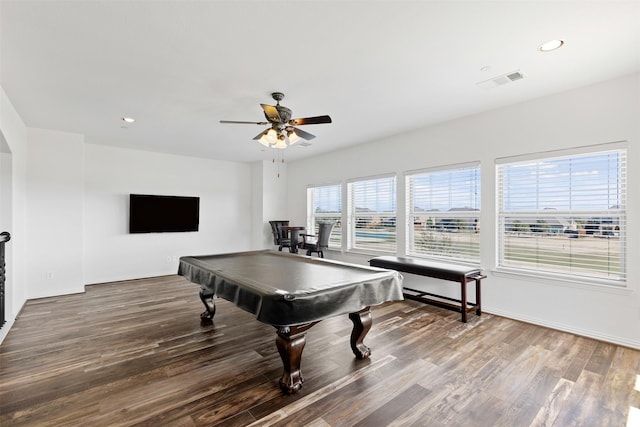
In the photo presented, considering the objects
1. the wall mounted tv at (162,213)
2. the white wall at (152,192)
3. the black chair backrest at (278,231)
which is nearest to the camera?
the white wall at (152,192)

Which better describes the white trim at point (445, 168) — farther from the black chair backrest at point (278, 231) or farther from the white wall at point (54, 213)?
the white wall at point (54, 213)

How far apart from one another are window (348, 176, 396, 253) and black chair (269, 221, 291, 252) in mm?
1547

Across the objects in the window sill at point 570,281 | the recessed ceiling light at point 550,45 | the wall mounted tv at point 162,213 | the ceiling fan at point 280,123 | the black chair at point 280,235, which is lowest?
the window sill at point 570,281

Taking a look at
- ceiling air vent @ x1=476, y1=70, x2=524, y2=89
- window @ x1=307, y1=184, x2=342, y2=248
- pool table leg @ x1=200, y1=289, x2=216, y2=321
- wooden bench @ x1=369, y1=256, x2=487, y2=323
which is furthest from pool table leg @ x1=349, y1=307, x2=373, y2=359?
window @ x1=307, y1=184, x2=342, y2=248

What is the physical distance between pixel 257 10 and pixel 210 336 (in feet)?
10.0

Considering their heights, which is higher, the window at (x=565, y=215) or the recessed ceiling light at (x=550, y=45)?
the recessed ceiling light at (x=550, y=45)

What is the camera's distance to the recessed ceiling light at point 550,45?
93.4 inches

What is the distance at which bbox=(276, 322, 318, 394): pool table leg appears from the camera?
2191mm

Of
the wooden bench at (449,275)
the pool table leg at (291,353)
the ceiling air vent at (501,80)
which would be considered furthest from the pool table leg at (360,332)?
the ceiling air vent at (501,80)

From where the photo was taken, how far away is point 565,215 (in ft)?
11.3

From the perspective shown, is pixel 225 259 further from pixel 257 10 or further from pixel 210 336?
pixel 257 10

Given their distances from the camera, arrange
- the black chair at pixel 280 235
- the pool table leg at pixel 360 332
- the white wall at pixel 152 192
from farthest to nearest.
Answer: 1. the black chair at pixel 280 235
2. the white wall at pixel 152 192
3. the pool table leg at pixel 360 332

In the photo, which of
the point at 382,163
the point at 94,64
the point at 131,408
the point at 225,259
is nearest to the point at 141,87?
the point at 94,64

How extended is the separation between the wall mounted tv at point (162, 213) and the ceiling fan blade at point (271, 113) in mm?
4296
